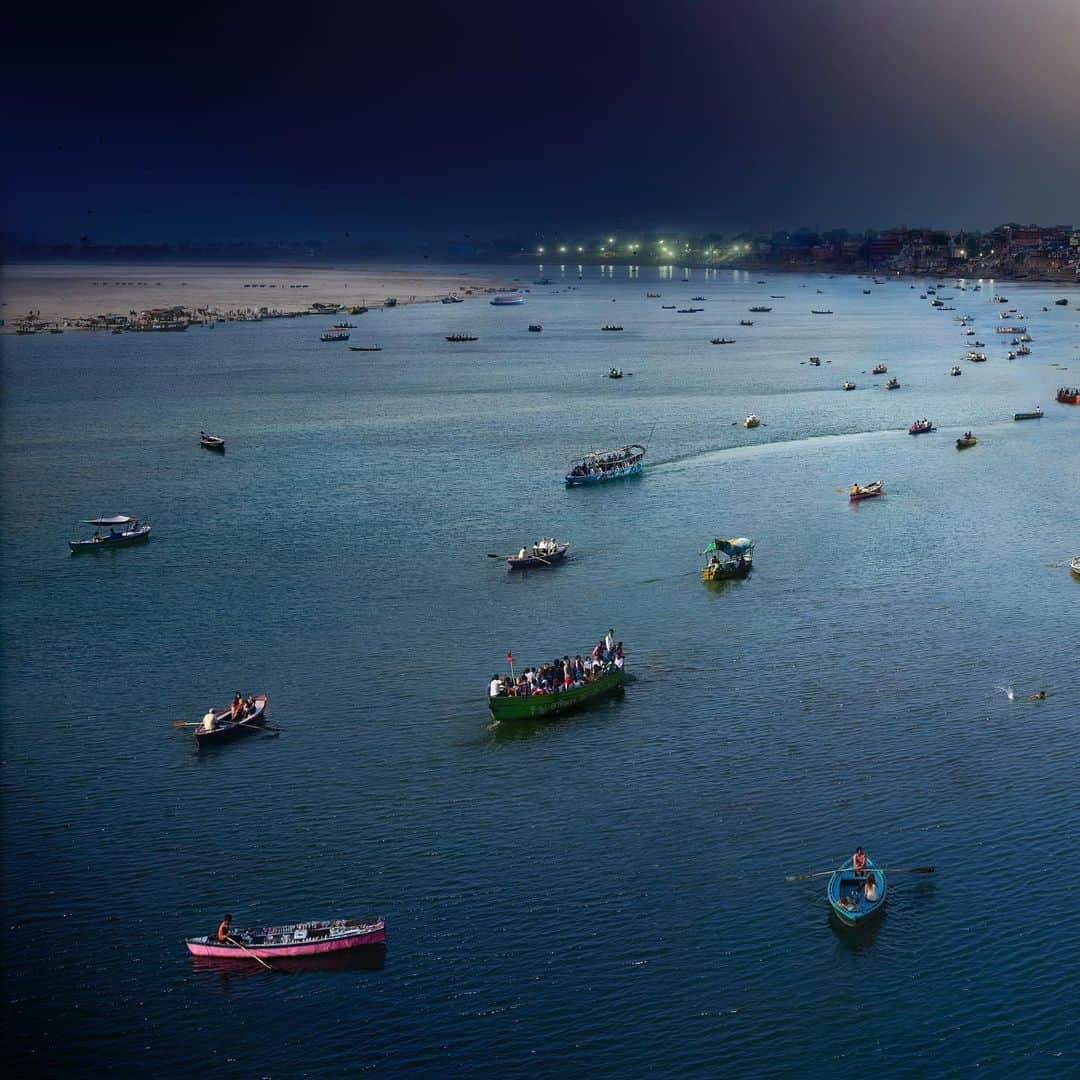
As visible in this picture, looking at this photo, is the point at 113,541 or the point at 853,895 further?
the point at 113,541

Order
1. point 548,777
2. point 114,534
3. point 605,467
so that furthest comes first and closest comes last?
point 605,467 → point 114,534 → point 548,777

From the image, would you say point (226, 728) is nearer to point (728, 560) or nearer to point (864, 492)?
point (728, 560)

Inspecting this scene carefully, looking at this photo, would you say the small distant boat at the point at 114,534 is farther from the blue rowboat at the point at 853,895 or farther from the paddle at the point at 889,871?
the blue rowboat at the point at 853,895

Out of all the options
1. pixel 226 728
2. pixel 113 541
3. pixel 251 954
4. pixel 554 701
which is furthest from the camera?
pixel 113 541

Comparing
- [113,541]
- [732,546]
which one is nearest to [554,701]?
[732,546]

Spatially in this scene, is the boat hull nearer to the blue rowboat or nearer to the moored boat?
the moored boat

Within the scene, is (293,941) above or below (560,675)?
below

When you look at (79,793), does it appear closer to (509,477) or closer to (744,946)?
(744,946)

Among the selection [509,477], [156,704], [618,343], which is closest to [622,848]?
[156,704]
